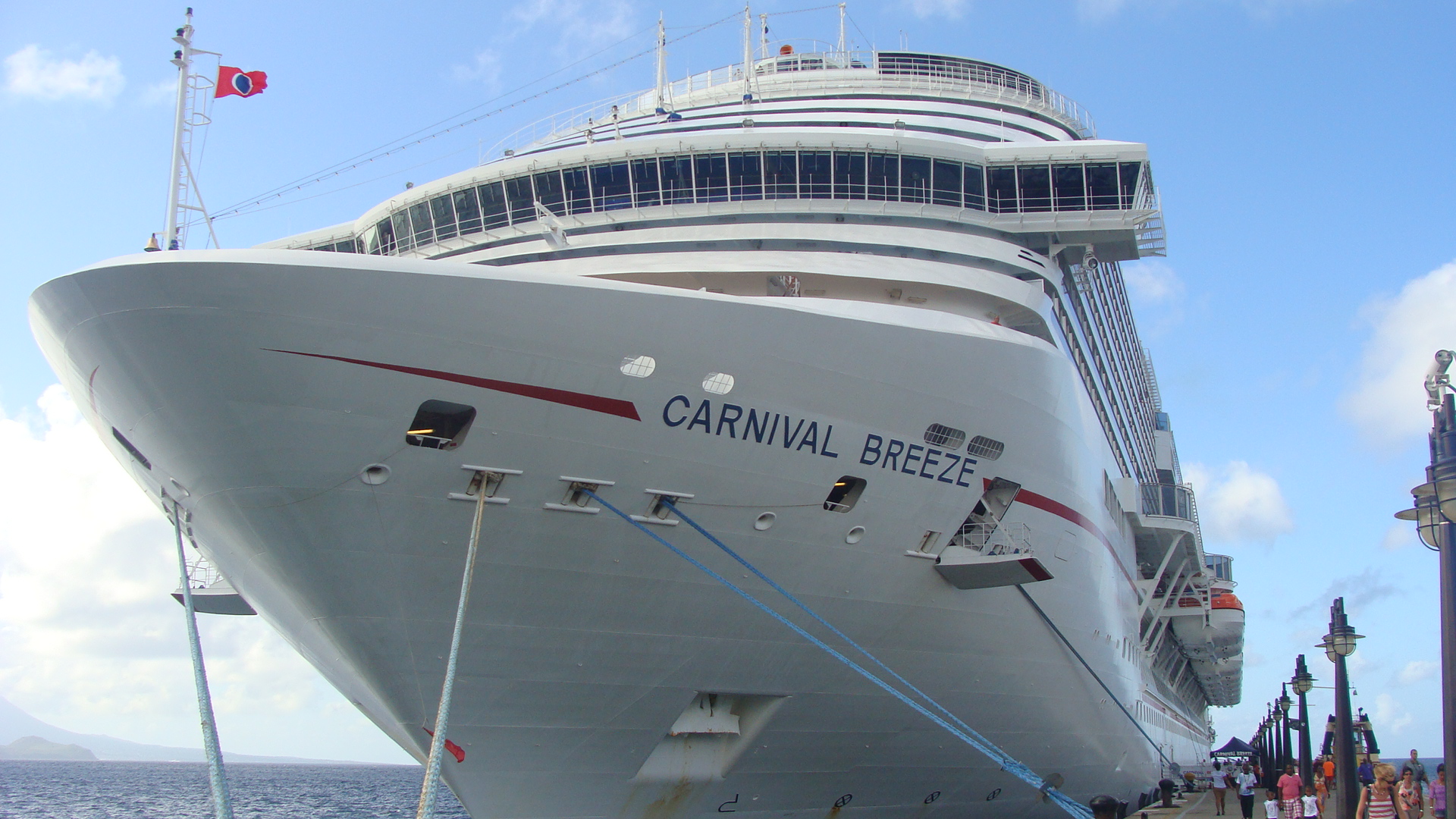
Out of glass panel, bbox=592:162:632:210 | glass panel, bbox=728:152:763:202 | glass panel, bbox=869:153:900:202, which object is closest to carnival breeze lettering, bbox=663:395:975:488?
glass panel, bbox=869:153:900:202

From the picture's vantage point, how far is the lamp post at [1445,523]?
21.0 feet

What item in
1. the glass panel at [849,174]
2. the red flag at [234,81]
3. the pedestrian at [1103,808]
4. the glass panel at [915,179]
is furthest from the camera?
the glass panel at [915,179]

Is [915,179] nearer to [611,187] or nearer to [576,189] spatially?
[611,187]

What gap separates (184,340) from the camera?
8.61 metres

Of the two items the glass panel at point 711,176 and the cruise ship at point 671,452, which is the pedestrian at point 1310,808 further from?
the glass panel at point 711,176

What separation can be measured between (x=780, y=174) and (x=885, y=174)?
1502 mm

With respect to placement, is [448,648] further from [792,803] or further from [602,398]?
[792,803]

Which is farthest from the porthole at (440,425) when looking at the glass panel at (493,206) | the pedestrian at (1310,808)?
the pedestrian at (1310,808)

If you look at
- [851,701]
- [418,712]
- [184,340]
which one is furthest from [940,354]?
[184,340]

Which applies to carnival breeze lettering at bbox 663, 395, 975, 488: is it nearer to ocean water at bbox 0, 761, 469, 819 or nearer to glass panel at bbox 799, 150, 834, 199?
glass panel at bbox 799, 150, 834, 199

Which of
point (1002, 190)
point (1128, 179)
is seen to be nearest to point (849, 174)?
point (1002, 190)

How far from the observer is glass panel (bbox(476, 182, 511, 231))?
15102mm

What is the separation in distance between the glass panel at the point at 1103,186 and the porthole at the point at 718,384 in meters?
8.63

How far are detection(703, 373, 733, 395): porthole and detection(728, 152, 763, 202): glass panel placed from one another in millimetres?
5399
